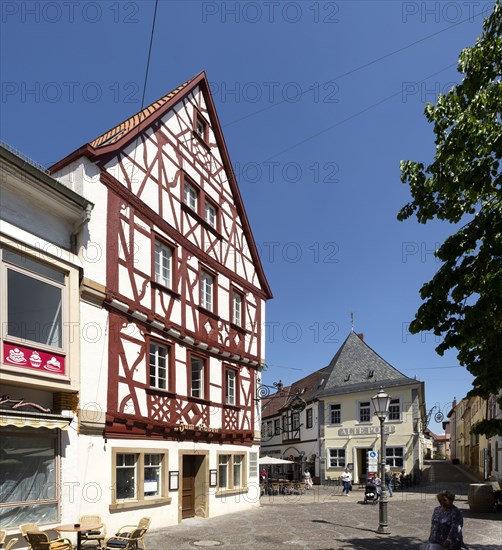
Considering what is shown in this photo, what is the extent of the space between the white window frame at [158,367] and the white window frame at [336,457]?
2283 cm

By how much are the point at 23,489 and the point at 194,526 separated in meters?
6.17

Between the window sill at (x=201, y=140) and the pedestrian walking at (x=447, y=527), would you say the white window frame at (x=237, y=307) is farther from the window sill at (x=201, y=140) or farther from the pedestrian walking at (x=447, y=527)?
the pedestrian walking at (x=447, y=527)

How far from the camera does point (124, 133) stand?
15.0 m

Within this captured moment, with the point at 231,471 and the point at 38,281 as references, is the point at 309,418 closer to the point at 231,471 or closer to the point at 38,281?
the point at 231,471

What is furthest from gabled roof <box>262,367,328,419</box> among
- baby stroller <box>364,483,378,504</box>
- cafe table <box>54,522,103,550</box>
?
cafe table <box>54,522,103,550</box>

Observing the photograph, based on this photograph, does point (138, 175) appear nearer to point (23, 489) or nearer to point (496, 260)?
point (23, 489)

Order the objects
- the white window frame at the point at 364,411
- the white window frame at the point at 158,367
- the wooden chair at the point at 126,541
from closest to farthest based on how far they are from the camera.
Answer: the wooden chair at the point at 126,541 → the white window frame at the point at 158,367 → the white window frame at the point at 364,411

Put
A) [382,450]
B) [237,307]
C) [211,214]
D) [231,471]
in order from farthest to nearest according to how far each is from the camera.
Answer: [237,307] < [211,214] < [231,471] < [382,450]

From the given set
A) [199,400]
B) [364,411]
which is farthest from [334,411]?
[199,400]

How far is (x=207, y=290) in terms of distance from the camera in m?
19.2

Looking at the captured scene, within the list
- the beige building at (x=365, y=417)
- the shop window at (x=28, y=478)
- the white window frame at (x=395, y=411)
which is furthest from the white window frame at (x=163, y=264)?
the white window frame at (x=395, y=411)

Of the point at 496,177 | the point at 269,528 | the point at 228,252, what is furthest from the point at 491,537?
the point at 228,252

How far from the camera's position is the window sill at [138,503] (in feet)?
42.6

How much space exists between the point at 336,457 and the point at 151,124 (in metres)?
26.5
